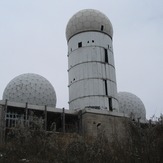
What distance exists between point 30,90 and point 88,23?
910 cm

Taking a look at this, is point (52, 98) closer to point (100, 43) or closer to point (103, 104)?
point (103, 104)

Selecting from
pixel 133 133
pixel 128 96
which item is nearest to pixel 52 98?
pixel 128 96

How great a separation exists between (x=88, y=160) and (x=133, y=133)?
2.56m

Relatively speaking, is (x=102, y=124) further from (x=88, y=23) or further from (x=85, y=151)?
(x=85, y=151)

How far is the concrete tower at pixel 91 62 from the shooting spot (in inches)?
1161

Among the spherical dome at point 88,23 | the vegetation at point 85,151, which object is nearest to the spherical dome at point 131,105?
the spherical dome at point 88,23

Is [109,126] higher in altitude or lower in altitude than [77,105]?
lower

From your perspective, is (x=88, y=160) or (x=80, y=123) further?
(x=80, y=123)

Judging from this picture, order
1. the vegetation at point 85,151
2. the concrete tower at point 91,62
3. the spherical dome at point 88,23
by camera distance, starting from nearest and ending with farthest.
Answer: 1. the vegetation at point 85,151
2. the concrete tower at point 91,62
3. the spherical dome at point 88,23

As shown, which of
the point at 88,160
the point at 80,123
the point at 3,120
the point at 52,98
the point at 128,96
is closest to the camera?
the point at 88,160

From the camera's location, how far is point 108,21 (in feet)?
107

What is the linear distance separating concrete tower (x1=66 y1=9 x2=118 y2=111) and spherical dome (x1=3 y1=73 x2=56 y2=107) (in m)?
2.84

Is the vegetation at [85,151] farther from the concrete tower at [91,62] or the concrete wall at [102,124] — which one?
the concrete tower at [91,62]

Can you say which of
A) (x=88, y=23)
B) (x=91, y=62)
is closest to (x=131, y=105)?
(x=91, y=62)
